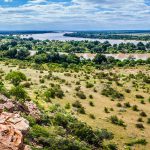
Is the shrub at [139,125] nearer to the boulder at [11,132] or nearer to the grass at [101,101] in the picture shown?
the grass at [101,101]

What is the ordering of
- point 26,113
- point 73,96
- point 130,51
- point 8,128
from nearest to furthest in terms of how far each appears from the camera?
point 8,128
point 26,113
point 73,96
point 130,51

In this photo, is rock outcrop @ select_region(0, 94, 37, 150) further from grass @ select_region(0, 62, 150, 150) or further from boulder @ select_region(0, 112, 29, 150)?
grass @ select_region(0, 62, 150, 150)

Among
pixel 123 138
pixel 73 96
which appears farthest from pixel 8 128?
pixel 73 96

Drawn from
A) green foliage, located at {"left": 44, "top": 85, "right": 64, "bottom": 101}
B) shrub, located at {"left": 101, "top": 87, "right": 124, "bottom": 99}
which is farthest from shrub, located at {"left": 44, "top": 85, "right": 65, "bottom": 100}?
shrub, located at {"left": 101, "top": 87, "right": 124, "bottom": 99}

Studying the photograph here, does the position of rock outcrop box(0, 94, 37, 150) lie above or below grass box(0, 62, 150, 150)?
above

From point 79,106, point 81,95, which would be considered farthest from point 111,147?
point 81,95

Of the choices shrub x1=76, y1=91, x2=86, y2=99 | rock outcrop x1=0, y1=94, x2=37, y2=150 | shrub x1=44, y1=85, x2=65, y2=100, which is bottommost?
shrub x1=76, y1=91, x2=86, y2=99

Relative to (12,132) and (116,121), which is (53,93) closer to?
(116,121)

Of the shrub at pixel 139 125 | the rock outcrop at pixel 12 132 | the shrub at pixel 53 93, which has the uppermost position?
the rock outcrop at pixel 12 132

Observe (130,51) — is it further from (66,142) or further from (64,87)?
(66,142)

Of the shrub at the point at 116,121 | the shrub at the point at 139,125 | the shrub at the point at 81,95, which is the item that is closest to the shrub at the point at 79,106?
the shrub at the point at 116,121

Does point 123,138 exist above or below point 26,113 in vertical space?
below
